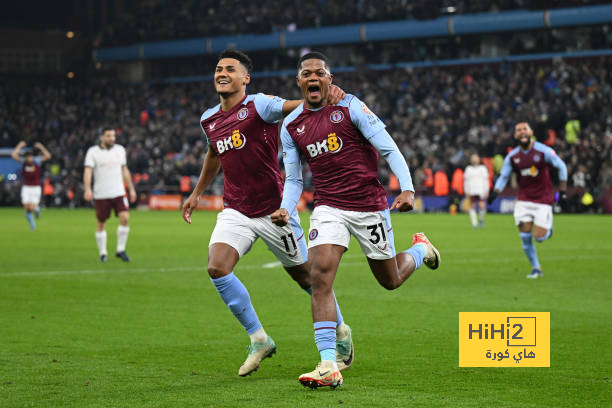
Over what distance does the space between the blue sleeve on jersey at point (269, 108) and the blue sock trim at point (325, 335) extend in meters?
1.75

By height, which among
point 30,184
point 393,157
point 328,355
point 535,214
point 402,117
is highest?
point 393,157

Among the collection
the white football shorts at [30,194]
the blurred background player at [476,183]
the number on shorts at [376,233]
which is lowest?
the blurred background player at [476,183]

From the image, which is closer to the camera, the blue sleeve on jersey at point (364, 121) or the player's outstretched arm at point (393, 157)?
the player's outstretched arm at point (393, 157)

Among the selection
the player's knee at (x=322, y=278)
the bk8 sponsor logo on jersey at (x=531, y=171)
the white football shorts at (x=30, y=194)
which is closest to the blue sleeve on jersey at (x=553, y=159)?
the bk8 sponsor logo on jersey at (x=531, y=171)

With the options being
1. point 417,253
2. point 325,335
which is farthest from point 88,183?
point 325,335

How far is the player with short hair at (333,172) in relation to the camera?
7051 mm

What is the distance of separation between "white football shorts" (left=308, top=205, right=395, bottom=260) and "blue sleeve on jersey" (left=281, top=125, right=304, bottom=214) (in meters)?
0.22

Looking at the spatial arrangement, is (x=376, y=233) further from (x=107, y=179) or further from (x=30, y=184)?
(x=30, y=184)

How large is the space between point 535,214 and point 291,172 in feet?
28.8

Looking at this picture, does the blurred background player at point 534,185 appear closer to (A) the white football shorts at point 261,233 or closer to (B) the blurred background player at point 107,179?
(B) the blurred background player at point 107,179

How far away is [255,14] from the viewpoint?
61.1 metres

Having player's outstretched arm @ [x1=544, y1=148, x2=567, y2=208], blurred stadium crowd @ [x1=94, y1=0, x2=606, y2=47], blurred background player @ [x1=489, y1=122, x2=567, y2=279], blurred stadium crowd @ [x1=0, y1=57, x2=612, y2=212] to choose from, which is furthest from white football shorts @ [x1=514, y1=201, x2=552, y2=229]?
blurred stadium crowd @ [x1=94, y1=0, x2=606, y2=47]

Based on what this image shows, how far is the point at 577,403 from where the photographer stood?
6156 millimetres

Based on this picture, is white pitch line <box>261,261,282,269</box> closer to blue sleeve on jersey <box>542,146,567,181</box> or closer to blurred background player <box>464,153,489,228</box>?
blue sleeve on jersey <box>542,146,567,181</box>
